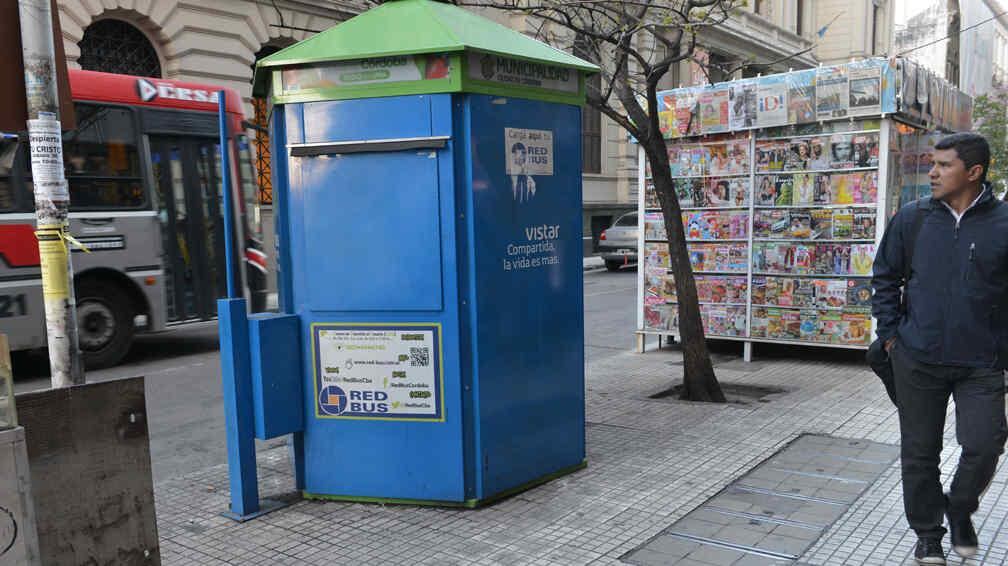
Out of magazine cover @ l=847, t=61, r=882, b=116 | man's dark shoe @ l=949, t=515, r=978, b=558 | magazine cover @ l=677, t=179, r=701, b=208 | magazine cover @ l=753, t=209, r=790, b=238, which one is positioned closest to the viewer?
man's dark shoe @ l=949, t=515, r=978, b=558

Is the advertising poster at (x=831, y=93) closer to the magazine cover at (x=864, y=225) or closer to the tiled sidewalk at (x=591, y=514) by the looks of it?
the magazine cover at (x=864, y=225)

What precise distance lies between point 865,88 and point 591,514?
5755mm

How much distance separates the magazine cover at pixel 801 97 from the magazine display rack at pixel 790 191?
0.01 metres

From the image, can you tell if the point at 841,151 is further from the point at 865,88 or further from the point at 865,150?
the point at 865,88

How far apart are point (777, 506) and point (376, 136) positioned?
3.06 m

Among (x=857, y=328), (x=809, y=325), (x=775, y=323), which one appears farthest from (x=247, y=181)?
(x=857, y=328)

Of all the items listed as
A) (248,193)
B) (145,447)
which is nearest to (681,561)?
A: (145,447)

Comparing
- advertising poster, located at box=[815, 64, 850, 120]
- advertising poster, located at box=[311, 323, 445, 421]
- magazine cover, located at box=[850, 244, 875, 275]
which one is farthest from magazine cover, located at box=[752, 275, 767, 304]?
advertising poster, located at box=[311, 323, 445, 421]

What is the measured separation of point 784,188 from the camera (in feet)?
29.0

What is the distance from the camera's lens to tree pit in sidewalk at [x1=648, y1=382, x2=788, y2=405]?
7352 millimetres

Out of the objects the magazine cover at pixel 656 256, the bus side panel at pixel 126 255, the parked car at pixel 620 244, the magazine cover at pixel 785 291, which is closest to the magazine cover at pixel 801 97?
the magazine cover at pixel 785 291

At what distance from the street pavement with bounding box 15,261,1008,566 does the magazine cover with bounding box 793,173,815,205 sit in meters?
1.85

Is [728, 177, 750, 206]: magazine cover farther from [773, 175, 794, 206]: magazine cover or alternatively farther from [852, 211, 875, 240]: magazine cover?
[852, 211, 875, 240]: magazine cover

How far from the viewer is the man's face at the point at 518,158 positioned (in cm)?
473
